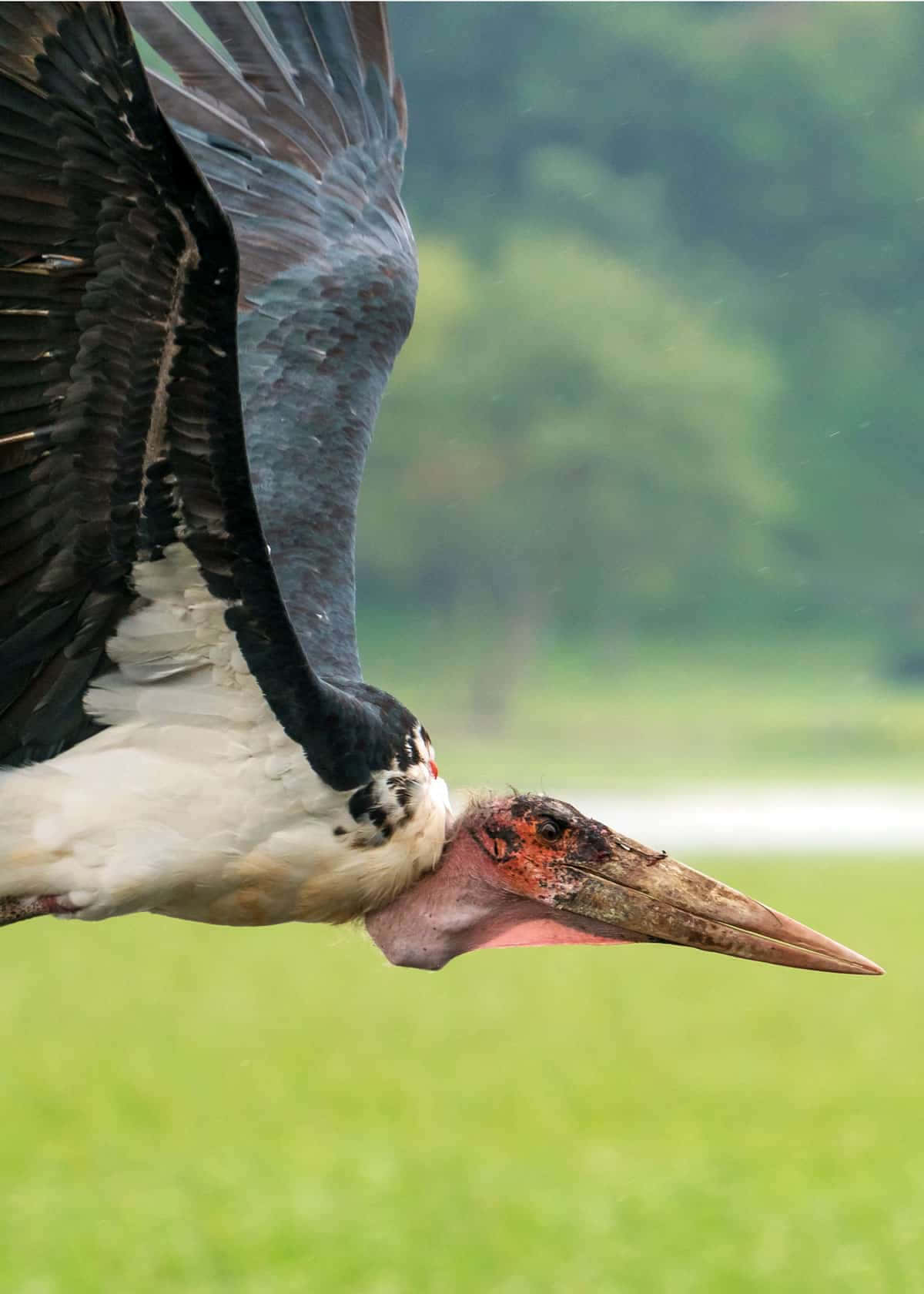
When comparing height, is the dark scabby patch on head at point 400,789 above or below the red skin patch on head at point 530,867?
above

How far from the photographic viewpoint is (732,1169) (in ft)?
64.5

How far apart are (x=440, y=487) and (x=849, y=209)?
20.4 m

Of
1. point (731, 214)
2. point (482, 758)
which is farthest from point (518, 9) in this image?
point (482, 758)

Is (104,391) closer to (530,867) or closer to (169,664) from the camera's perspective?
(169,664)

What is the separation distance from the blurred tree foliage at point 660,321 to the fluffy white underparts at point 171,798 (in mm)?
51017

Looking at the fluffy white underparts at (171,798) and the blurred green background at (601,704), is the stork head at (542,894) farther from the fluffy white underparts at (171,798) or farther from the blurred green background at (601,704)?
the blurred green background at (601,704)

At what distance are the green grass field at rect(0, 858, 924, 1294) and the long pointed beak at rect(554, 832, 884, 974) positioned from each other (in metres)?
6.46

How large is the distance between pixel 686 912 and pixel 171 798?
3.20 feet

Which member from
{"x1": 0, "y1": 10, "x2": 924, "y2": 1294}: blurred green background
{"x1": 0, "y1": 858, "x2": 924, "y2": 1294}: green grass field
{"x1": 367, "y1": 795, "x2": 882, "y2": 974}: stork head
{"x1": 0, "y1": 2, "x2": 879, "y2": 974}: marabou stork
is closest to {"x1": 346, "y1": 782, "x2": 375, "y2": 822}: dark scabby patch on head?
{"x1": 0, "y1": 2, "x2": 879, "y2": 974}: marabou stork

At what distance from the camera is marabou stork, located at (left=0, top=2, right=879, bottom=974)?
10.7ft

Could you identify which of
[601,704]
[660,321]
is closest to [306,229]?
[601,704]

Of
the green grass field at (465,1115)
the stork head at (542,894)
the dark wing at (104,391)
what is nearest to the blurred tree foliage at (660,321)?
the green grass field at (465,1115)

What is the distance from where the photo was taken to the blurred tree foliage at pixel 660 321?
56938 millimetres

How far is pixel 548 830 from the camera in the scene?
4.01 m
